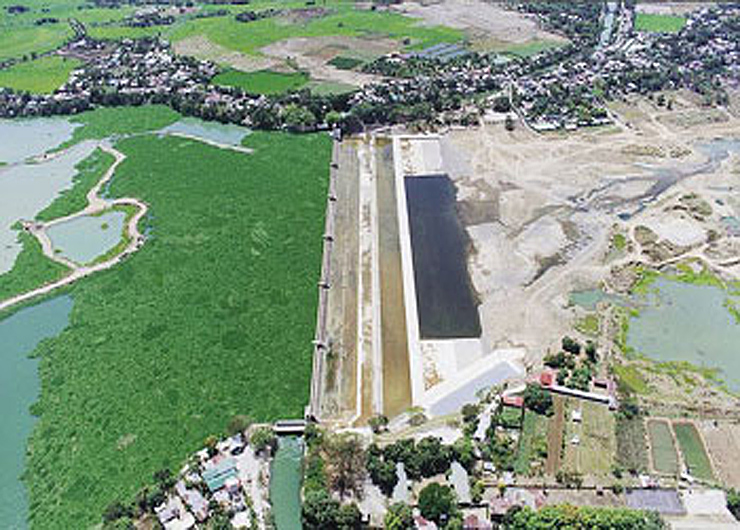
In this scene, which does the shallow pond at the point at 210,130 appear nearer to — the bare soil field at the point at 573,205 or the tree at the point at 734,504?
the bare soil field at the point at 573,205

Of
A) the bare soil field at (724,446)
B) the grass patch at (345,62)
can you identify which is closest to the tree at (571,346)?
the bare soil field at (724,446)

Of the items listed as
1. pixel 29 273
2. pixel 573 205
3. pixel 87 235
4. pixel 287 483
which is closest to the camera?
pixel 287 483

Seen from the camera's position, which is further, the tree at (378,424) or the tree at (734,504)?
the tree at (378,424)

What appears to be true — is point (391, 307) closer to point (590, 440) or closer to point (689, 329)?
point (590, 440)

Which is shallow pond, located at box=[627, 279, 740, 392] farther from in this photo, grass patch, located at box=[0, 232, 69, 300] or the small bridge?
grass patch, located at box=[0, 232, 69, 300]

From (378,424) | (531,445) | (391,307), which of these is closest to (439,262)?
(391,307)

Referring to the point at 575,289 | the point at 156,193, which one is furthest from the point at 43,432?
the point at 575,289

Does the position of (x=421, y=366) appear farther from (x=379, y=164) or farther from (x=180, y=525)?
(x=379, y=164)
